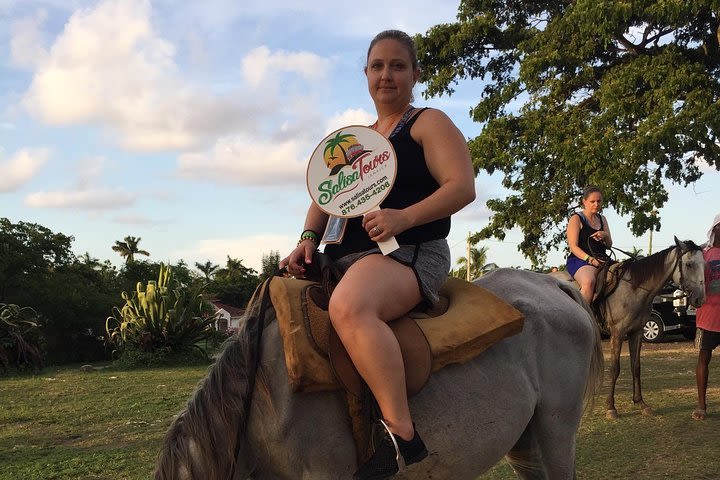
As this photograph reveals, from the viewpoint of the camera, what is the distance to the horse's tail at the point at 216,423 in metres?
2.03

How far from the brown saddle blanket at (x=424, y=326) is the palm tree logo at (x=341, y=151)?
452 millimetres

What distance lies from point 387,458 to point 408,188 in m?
0.98

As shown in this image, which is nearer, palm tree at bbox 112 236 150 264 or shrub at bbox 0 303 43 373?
shrub at bbox 0 303 43 373

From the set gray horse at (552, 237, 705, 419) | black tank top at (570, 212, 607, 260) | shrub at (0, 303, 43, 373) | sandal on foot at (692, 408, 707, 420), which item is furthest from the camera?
shrub at (0, 303, 43, 373)

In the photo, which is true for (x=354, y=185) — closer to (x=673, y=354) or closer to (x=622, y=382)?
(x=622, y=382)

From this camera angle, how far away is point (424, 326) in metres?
2.35

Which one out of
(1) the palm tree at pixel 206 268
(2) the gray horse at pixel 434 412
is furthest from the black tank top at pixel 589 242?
(1) the palm tree at pixel 206 268

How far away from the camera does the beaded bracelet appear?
2.63 meters

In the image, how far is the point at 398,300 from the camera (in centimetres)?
224

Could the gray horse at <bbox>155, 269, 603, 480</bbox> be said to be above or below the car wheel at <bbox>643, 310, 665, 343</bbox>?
above

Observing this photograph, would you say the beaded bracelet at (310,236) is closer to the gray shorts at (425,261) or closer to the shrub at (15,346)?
the gray shorts at (425,261)

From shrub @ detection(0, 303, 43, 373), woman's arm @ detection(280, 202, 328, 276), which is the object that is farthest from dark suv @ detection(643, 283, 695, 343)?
woman's arm @ detection(280, 202, 328, 276)

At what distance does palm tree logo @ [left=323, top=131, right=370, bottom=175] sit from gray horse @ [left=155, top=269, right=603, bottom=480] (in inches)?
22.6

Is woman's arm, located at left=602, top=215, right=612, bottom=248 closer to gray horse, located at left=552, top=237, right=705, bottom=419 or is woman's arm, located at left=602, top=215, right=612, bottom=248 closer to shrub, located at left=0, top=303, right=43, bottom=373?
gray horse, located at left=552, top=237, right=705, bottom=419
